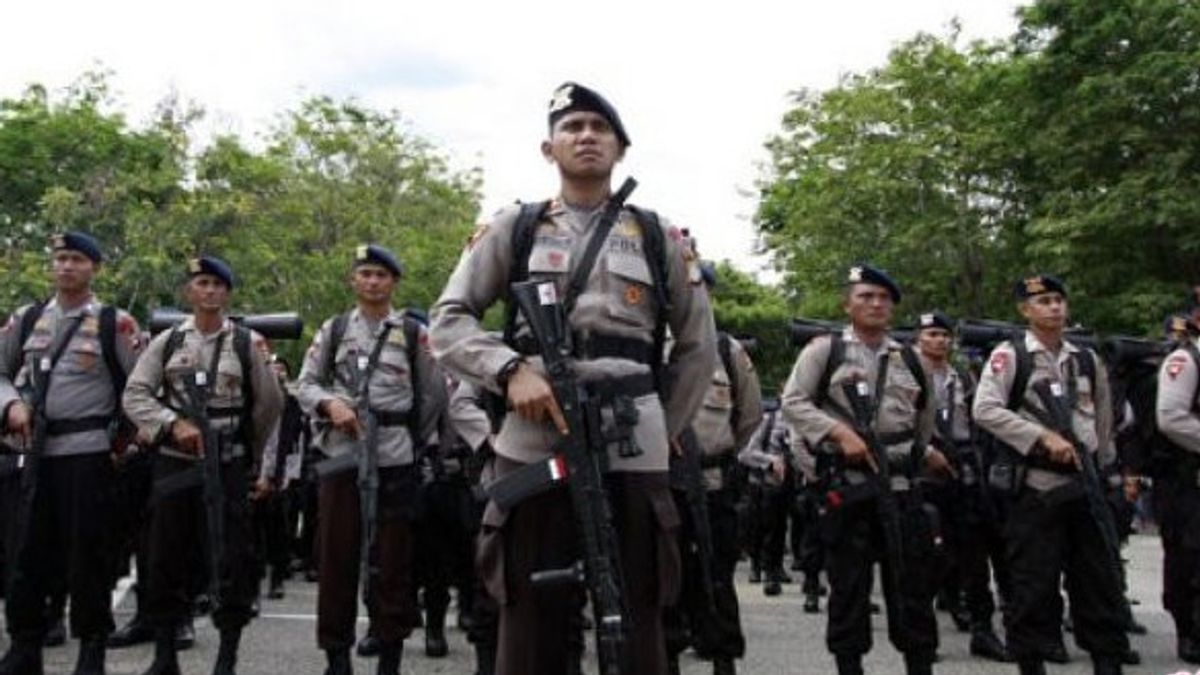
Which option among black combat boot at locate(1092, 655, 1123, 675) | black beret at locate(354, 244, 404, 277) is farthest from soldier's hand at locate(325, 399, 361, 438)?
black combat boot at locate(1092, 655, 1123, 675)

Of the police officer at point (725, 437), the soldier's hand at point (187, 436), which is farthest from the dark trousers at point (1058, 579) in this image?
the soldier's hand at point (187, 436)

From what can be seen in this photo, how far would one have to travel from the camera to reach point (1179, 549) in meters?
8.67

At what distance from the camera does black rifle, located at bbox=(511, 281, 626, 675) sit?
147 inches

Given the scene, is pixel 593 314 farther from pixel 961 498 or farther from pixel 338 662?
pixel 961 498

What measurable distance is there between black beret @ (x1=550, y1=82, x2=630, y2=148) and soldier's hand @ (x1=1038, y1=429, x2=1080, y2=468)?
3.44 metres

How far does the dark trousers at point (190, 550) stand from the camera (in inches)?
278

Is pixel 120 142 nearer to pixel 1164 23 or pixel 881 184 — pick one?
pixel 881 184

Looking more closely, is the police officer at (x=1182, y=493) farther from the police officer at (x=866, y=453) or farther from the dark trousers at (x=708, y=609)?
the dark trousers at (x=708, y=609)

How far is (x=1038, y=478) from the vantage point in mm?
6965

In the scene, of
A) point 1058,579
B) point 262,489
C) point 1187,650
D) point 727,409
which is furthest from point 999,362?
point 262,489

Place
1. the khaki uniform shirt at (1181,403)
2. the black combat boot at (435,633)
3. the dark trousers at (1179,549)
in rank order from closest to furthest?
the khaki uniform shirt at (1181,403) → the dark trousers at (1179,549) → the black combat boot at (435,633)

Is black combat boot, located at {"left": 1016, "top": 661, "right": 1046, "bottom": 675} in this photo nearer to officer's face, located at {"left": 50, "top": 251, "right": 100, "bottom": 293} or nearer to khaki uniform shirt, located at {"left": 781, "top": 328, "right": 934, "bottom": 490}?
khaki uniform shirt, located at {"left": 781, "top": 328, "right": 934, "bottom": 490}

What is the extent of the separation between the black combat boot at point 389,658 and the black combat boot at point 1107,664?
341 centimetres

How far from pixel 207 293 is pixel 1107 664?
485 cm
